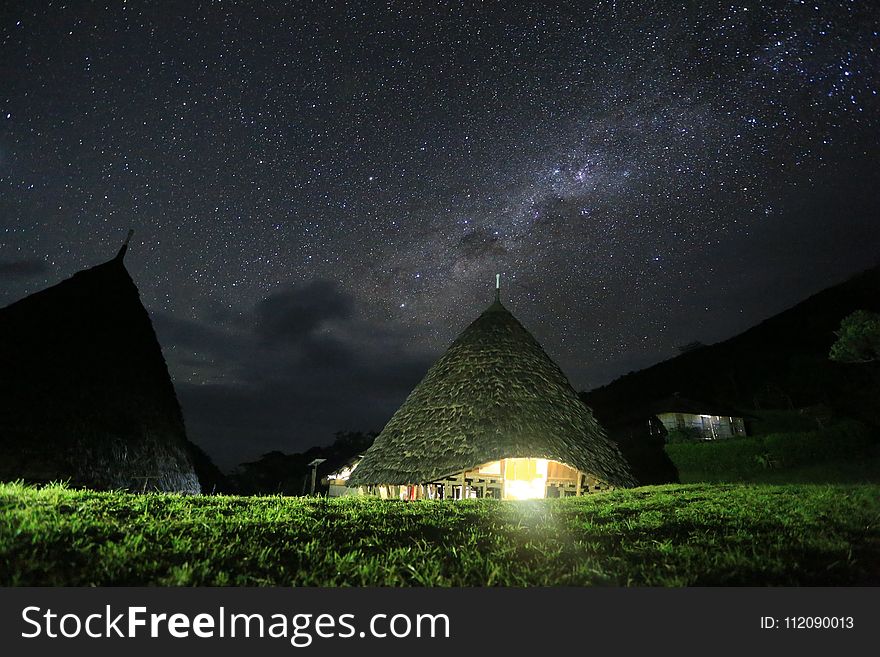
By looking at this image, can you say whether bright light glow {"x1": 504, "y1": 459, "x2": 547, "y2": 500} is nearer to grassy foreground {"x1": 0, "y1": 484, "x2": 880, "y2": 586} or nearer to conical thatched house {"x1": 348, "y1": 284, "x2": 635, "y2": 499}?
conical thatched house {"x1": 348, "y1": 284, "x2": 635, "y2": 499}

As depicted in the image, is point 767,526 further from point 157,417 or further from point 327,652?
point 157,417

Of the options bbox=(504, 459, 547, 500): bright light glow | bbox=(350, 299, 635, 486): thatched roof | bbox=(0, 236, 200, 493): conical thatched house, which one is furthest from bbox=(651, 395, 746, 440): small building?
bbox=(0, 236, 200, 493): conical thatched house

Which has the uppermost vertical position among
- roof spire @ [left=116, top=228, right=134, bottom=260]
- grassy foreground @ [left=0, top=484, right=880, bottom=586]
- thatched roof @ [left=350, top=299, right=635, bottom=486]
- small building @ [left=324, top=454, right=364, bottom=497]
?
roof spire @ [left=116, top=228, right=134, bottom=260]

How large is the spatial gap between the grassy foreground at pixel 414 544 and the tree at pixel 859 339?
14910 mm

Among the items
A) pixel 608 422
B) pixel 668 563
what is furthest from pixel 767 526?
pixel 608 422

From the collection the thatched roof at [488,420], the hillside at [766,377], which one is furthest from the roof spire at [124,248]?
the hillside at [766,377]

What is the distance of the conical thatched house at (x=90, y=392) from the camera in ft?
37.7

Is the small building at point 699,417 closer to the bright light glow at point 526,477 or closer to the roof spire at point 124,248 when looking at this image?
the bright light glow at point 526,477

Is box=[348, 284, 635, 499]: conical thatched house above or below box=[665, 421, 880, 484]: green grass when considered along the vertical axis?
above

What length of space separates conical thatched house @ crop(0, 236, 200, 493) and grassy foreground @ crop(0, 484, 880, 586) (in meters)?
5.91

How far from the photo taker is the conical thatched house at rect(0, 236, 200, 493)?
11.5m

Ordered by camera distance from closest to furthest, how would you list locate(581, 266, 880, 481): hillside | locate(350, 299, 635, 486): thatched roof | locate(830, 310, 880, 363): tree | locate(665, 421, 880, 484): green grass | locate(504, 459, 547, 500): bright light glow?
locate(350, 299, 635, 486): thatched roof
locate(504, 459, 547, 500): bright light glow
locate(830, 310, 880, 363): tree
locate(665, 421, 880, 484): green grass
locate(581, 266, 880, 481): hillside

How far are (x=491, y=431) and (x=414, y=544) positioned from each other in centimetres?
727

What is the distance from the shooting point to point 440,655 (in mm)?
3010
